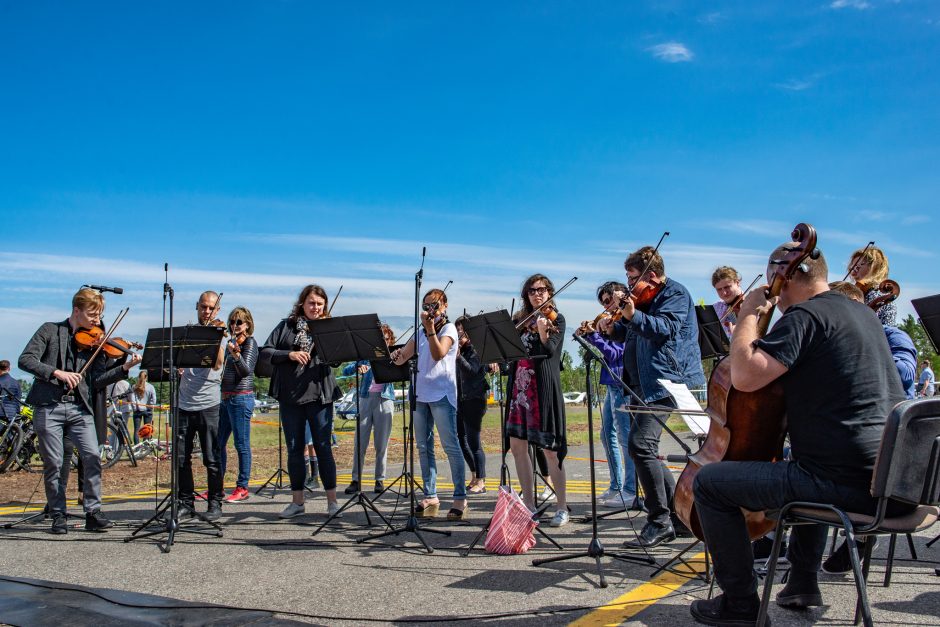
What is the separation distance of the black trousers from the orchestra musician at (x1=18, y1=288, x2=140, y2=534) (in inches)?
28.3

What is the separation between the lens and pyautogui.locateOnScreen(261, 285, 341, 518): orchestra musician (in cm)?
712

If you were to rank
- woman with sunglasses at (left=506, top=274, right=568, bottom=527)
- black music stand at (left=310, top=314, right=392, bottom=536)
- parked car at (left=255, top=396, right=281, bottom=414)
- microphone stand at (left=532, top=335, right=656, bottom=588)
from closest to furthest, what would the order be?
microphone stand at (left=532, top=335, right=656, bottom=588), woman with sunglasses at (left=506, top=274, right=568, bottom=527), black music stand at (left=310, top=314, right=392, bottom=536), parked car at (left=255, top=396, right=281, bottom=414)

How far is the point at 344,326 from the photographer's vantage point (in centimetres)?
668

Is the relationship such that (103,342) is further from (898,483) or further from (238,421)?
(898,483)

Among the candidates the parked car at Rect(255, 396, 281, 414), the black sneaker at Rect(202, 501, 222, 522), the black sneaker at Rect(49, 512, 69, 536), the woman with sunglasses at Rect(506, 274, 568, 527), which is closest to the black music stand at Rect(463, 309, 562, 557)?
the woman with sunglasses at Rect(506, 274, 568, 527)

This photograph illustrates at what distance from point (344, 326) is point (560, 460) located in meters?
2.23

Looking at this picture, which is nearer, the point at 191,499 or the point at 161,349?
the point at 161,349

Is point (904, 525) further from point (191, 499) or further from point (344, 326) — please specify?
point (191, 499)

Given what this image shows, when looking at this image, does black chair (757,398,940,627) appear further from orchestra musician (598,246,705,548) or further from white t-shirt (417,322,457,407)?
white t-shirt (417,322,457,407)

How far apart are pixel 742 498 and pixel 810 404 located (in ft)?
1.74

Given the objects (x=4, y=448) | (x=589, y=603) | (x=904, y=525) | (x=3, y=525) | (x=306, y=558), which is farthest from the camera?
(x=4, y=448)

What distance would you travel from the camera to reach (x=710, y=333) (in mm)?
7344

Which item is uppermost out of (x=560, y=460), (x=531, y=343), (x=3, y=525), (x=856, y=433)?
(x=531, y=343)

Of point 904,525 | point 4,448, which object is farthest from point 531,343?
point 4,448
